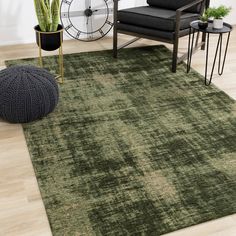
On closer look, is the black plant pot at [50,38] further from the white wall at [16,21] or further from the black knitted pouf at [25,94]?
the white wall at [16,21]

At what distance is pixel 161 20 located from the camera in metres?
3.25

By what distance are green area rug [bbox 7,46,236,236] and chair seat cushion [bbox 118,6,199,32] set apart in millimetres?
354

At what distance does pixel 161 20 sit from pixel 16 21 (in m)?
1.39

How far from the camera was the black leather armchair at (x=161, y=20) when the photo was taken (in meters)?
3.23

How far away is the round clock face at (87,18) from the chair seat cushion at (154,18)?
0.61 m

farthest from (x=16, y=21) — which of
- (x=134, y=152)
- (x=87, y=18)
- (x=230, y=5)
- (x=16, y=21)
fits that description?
(x=230, y=5)

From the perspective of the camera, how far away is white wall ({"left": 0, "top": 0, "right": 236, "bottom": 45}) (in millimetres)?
3736

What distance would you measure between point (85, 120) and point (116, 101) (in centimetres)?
33

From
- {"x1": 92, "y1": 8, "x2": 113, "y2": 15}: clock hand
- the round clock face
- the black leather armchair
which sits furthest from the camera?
{"x1": 92, "y1": 8, "x2": 113, "y2": 15}: clock hand

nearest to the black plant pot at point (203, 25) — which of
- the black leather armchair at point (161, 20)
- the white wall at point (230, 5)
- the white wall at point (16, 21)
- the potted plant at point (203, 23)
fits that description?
the potted plant at point (203, 23)

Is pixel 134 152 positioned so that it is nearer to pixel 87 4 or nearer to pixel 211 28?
pixel 211 28

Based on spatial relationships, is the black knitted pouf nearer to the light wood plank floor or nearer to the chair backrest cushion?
the light wood plank floor

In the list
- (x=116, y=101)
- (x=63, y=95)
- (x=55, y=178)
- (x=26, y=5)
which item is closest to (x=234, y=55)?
(x=116, y=101)

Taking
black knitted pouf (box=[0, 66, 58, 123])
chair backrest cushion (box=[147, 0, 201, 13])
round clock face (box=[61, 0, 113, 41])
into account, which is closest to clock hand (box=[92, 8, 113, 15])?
round clock face (box=[61, 0, 113, 41])
